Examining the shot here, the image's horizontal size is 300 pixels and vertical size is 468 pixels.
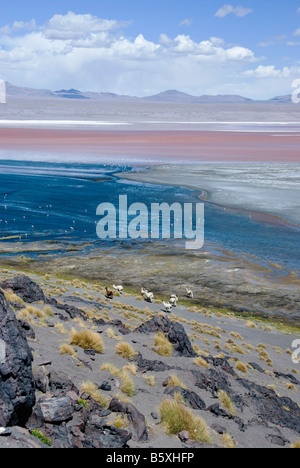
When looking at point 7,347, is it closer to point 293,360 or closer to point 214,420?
point 214,420

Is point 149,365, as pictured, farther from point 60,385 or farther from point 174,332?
point 60,385

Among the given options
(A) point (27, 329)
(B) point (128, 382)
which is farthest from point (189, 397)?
(A) point (27, 329)

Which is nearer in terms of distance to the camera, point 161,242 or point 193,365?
point 193,365

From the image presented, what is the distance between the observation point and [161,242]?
36.2m

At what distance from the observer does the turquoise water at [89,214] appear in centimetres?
3538

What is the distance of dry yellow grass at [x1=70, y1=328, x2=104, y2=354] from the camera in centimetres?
1168

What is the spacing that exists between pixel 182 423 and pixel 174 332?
17.9 ft

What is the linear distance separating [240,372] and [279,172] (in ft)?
182

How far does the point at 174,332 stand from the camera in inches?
553

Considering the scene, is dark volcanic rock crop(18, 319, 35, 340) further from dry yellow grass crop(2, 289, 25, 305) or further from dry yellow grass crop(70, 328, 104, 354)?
dry yellow grass crop(2, 289, 25, 305)

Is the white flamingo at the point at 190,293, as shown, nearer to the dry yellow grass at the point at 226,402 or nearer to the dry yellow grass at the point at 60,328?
the dry yellow grass at the point at 60,328

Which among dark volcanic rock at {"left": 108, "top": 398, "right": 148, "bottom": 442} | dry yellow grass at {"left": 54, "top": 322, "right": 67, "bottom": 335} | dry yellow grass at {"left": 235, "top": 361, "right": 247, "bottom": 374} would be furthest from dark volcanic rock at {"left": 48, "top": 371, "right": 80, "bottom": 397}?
dry yellow grass at {"left": 235, "top": 361, "right": 247, "bottom": 374}
